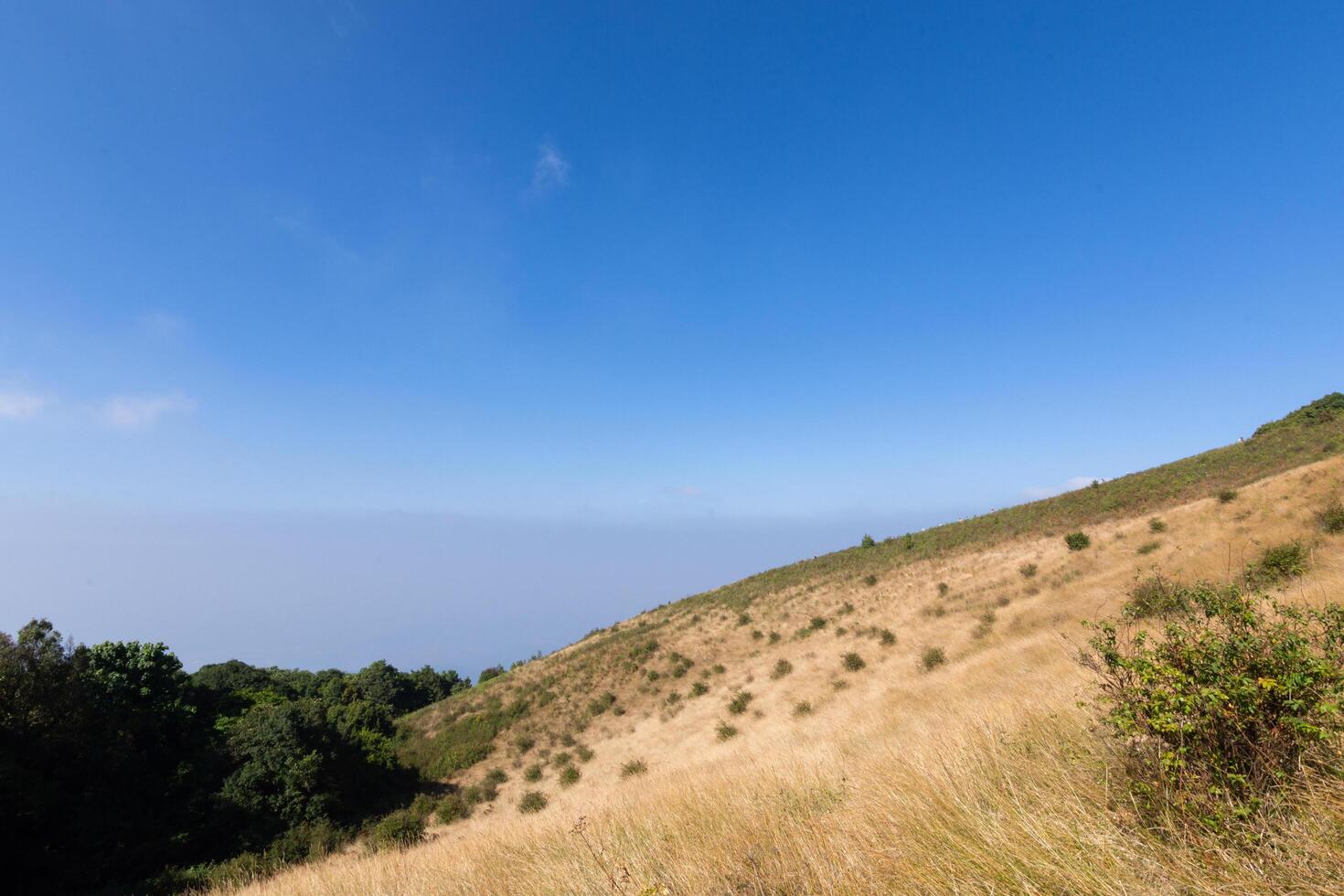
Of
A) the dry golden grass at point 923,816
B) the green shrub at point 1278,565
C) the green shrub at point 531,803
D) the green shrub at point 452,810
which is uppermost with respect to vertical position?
the dry golden grass at point 923,816

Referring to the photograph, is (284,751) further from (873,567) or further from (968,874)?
(873,567)

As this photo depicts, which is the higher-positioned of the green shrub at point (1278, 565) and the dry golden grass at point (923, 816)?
the dry golden grass at point (923, 816)

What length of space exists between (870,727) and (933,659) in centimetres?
705

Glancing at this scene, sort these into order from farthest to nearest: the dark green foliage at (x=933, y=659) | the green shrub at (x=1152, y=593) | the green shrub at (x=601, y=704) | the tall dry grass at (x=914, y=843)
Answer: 1. the green shrub at (x=601, y=704)
2. the dark green foliage at (x=933, y=659)
3. the green shrub at (x=1152, y=593)
4. the tall dry grass at (x=914, y=843)

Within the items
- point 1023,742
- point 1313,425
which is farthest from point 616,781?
point 1313,425

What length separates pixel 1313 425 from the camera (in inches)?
1469

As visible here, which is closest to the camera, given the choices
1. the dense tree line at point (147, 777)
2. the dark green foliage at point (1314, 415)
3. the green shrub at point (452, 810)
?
the dense tree line at point (147, 777)

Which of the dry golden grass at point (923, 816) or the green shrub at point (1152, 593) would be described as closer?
the dry golden grass at point (923, 816)

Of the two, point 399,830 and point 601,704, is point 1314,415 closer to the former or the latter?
point 601,704

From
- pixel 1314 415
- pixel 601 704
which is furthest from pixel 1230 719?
pixel 1314 415

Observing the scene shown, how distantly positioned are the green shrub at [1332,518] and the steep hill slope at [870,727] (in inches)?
16.4

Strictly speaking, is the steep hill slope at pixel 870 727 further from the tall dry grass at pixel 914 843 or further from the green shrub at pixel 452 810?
the green shrub at pixel 452 810

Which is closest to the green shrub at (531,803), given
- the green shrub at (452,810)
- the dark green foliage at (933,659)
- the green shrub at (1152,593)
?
the green shrub at (452,810)

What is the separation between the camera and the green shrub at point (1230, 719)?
12.2 feet
